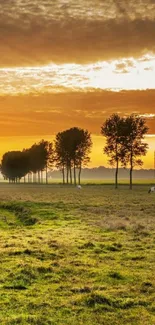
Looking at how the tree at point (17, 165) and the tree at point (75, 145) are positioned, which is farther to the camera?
the tree at point (17, 165)

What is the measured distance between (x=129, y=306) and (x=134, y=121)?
9178 cm

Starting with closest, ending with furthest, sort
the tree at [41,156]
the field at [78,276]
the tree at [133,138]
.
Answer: the field at [78,276] → the tree at [133,138] → the tree at [41,156]

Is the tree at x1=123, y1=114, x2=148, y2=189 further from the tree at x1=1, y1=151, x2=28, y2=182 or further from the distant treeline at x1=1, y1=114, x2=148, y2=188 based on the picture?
the tree at x1=1, y1=151, x2=28, y2=182

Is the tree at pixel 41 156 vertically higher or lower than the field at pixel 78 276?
higher

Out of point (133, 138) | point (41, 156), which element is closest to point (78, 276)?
point (133, 138)

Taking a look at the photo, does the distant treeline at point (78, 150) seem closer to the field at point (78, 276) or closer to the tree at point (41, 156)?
the tree at point (41, 156)

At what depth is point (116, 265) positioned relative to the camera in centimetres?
1598

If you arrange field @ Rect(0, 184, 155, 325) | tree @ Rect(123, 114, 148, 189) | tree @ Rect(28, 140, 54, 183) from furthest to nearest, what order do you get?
tree @ Rect(28, 140, 54, 183)
tree @ Rect(123, 114, 148, 189)
field @ Rect(0, 184, 155, 325)

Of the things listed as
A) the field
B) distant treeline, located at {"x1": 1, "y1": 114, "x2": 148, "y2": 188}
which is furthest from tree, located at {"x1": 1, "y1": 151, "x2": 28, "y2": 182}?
the field

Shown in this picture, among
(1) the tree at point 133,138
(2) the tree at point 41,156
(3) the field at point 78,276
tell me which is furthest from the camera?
(2) the tree at point 41,156

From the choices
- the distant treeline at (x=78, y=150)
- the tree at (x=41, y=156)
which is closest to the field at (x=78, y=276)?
the distant treeline at (x=78, y=150)

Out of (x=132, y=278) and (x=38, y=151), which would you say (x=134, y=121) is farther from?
(x=132, y=278)

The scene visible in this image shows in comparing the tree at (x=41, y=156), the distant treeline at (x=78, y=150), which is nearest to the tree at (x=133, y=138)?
the distant treeline at (x=78, y=150)

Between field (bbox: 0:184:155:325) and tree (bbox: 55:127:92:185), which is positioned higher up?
tree (bbox: 55:127:92:185)
